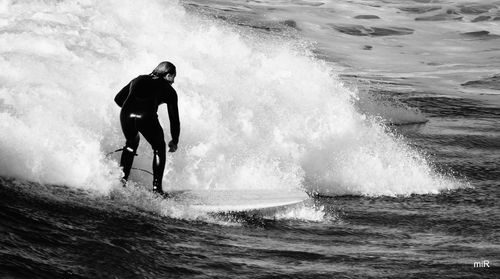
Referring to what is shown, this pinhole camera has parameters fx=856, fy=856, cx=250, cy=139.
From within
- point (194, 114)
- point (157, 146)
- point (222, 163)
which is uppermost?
point (194, 114)

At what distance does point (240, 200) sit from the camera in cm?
991

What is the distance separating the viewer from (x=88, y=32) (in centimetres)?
1546

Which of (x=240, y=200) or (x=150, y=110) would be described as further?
(x=240, y=200)

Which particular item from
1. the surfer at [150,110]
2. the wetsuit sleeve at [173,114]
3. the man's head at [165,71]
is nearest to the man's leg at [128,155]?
the surfer at [150,110]

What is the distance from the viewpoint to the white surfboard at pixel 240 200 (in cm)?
959

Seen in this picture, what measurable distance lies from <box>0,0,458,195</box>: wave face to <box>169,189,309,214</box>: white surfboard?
84 cm

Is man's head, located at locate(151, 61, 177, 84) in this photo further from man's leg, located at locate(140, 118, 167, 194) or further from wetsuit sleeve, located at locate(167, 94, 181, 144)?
man's leg, located at locate(140, 118, 167, 194)

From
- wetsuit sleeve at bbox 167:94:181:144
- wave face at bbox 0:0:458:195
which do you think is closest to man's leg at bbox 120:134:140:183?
wave face at bbox 0:0:458:195

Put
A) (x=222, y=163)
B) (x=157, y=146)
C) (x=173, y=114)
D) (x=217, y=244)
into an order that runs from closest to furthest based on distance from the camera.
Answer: (x=217, y=244) → (x=173, y=114) → (x=157, y=146) → (x=222, y=163)

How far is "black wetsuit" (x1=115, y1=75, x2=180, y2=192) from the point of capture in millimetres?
9102

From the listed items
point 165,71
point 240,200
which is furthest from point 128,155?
point 240,200

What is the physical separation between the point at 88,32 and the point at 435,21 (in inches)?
1322

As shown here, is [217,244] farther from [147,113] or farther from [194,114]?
[194,114]

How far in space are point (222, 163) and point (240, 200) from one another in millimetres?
1697
